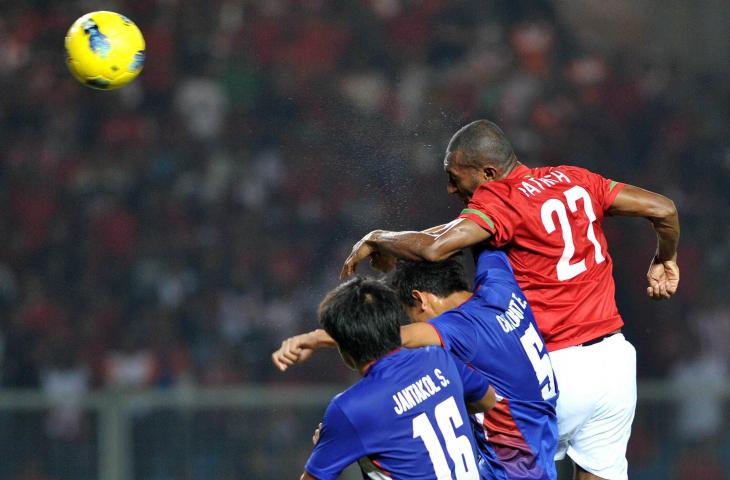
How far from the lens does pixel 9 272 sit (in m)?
8.19

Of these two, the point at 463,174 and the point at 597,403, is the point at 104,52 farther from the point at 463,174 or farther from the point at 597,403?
the point at 597,403

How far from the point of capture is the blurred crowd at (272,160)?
7996 millimetres

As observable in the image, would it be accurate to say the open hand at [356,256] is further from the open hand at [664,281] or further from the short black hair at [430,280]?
the open hand at [664,281]

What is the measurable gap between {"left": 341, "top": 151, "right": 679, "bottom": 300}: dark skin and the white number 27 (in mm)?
146

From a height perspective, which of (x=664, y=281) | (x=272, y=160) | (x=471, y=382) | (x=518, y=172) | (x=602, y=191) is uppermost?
(x=272, y=160)

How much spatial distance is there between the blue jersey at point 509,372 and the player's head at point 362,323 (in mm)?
296

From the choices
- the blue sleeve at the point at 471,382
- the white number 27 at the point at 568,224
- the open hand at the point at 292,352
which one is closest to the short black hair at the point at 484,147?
the white number 27 at the point at 568,224

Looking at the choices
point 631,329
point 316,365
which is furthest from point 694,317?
point 316,365

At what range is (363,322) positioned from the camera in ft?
9.87

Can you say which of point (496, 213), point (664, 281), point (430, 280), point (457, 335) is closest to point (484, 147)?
point (496, 213)

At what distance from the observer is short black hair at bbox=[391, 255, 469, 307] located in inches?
141

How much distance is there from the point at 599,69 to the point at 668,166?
1.00 m

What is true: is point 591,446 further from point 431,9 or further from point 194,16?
point 194,16

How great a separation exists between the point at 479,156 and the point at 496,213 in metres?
0.28
